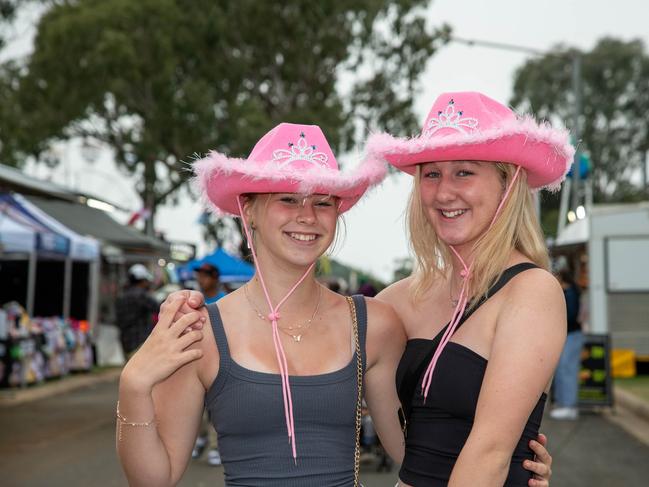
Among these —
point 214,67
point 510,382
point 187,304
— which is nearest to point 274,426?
point 187,304

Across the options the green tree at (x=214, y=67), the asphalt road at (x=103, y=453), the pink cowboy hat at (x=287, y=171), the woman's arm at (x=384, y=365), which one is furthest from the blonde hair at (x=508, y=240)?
the green tree at (x=214, y=67)

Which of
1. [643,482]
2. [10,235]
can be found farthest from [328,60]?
[643,482]

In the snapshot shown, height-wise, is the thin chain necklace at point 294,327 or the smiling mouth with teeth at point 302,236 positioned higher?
the smiling mouth with teeth at point 302,236

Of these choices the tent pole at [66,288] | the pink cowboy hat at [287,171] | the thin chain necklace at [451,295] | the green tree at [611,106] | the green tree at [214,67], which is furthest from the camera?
the green tree at [611,106]

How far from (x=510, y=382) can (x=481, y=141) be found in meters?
0.73

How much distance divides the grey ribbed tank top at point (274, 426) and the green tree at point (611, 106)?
→ 49.5m

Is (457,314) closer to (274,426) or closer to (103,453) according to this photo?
(274,426)

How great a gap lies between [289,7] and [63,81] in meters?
7.58

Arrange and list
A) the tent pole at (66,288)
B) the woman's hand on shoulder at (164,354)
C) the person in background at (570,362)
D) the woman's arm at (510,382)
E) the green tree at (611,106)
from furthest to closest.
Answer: the green tree at (611,106) → the tent pole at (66,288) → the person in background at (570,362) → the woman's hand on shoulder at (164,354) → the woman's arm at (510,382)

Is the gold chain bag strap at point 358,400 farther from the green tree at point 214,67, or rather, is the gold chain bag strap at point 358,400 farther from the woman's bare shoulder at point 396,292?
the green tree at point 214,67

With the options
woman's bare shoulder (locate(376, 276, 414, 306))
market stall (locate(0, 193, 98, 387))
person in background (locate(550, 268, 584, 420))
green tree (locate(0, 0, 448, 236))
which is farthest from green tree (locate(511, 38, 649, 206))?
woman's bare shoulder (locate(376, 276, 414, 306))

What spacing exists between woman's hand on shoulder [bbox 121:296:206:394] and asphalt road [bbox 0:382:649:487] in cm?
532

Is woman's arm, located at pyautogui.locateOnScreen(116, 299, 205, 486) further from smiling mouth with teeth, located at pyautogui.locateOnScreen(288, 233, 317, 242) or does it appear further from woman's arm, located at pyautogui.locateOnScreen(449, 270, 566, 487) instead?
woman's arm, located at pyautogui.locateOnScreen(449, 270, 566, 487)

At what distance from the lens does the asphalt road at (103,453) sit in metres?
7.87
